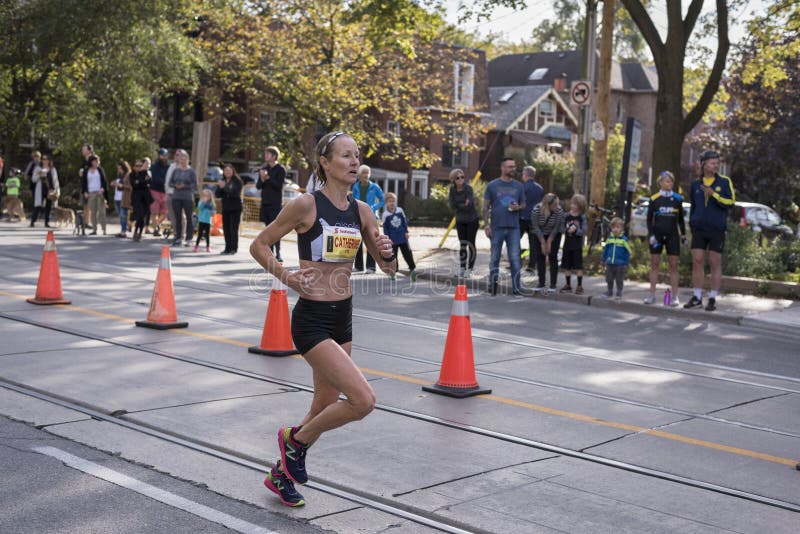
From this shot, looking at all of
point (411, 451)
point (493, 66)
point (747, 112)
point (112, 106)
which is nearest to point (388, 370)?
point (411, 451)

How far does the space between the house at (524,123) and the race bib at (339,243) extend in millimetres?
50084

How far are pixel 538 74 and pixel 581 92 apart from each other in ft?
172

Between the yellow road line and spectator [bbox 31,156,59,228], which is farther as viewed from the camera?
spectator [bbox 31,156,59,228]

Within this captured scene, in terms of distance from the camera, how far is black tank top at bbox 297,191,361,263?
502 centimetres

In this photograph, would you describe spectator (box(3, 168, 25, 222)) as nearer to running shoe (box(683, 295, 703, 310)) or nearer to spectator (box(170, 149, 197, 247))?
spectator (box(170, 149, 197, 247))

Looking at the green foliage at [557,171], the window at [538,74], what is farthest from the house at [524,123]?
the window at [538,74]

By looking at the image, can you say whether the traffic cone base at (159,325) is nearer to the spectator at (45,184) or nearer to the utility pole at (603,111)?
the utility pole at (603,111)

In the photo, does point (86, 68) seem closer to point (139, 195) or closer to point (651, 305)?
point (139, 195)

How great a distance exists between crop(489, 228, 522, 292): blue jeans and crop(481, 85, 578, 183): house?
3972 centimetres

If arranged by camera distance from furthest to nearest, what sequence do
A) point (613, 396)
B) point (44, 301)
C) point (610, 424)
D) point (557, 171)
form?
point (557, 171)
point (44, 301)
point (613, 396)
point (610, 424)

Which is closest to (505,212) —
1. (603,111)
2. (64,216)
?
(603,111)

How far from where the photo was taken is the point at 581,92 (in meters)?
19.1

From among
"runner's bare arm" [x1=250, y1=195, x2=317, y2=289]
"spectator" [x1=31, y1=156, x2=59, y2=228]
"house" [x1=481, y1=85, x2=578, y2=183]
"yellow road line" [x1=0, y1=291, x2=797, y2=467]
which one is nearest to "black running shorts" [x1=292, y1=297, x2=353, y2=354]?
"runner's bare arm" [x1=250, y1=195, x2=317, y2=289]

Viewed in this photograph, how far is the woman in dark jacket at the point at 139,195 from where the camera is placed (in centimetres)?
2116
